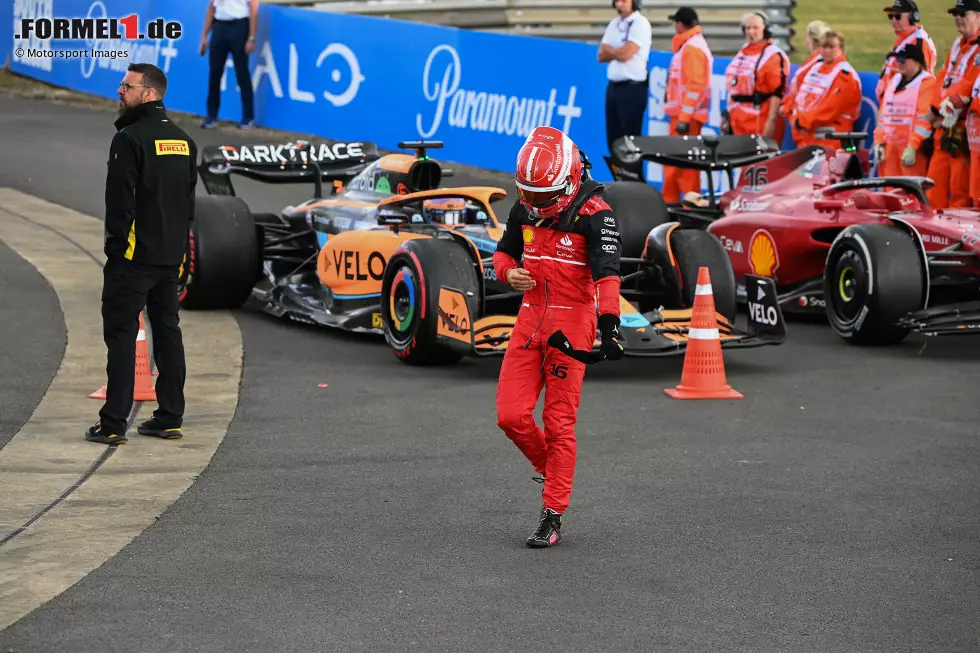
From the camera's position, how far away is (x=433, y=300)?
422 inches

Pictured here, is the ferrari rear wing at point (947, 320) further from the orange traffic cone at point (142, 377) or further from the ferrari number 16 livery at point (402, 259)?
the orange traffic cone at point (142, 377)

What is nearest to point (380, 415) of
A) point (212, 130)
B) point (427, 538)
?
point (427, 538)

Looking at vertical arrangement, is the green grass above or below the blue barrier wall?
above

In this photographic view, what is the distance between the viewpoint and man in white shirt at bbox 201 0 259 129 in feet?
71.7

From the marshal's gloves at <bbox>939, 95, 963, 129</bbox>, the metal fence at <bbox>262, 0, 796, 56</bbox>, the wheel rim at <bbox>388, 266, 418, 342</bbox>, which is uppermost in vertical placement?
the metal fence at <bbox>262, 0, 796, 56</bbox>

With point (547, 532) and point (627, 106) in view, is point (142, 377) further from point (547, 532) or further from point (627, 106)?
point (627, 106)

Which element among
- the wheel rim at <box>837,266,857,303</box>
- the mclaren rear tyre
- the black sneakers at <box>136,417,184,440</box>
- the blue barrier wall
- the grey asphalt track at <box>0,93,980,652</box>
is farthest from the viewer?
the blue barrier wall

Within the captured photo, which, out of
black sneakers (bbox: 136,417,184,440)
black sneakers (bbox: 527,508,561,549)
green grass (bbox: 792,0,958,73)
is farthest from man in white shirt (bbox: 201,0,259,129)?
black sneakers (bbox: 527,508,561,549)

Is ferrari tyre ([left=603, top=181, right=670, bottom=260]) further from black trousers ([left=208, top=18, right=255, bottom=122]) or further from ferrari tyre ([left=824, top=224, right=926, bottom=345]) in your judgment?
black trousers ([left=208, top=18, right=255, bottom=122])

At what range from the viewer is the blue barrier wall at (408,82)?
1925 cm

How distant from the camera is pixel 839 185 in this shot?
43.1 ft

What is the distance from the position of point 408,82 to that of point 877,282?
1038 centimetres

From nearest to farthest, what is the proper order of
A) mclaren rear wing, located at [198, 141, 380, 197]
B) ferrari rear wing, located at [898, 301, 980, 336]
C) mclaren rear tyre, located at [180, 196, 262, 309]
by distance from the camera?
ferrari rear wing, located at [898, 301, 980, 336], mclaren rear tyre, located at [180, 196, 262, 309], mclaren rear wing, located at [198, 141, 380, 197]

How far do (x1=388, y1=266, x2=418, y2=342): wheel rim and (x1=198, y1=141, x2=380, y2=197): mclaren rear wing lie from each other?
2778 millimetres
